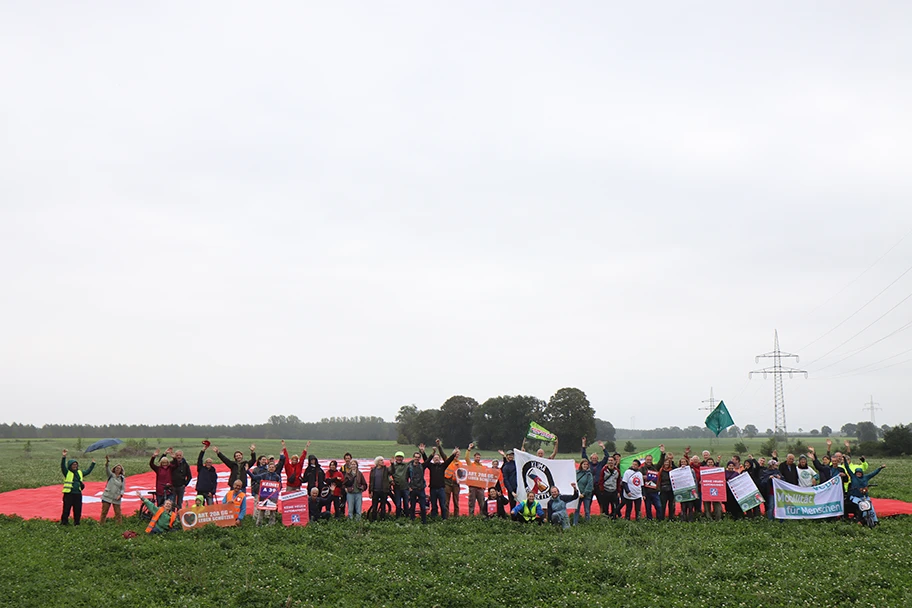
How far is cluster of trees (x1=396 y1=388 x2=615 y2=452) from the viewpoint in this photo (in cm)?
6425

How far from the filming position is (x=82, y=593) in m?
15.0

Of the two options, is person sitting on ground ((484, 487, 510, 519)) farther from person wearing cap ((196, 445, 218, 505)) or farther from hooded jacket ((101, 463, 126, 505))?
hooded jacket ((101, 463, 126, 505))

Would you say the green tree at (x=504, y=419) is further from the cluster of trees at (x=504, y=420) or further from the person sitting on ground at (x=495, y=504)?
the person sitting on ground at (x=495, y=504)

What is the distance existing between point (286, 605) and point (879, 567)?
1401 centimetres

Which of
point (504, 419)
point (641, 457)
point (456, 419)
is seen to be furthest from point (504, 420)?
point (641, 457)

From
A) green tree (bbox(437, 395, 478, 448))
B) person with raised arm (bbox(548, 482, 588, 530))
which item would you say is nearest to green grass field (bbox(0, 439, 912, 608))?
person with raised arm (bbox(548, 482, 588, 530))

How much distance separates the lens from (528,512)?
20672mm

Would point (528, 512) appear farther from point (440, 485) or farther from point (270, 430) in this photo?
point (270, 430)

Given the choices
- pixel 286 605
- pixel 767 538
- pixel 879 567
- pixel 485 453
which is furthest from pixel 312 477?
pixel 485 453

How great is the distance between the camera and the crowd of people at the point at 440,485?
2067cm

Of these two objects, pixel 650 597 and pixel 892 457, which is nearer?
pixel 650 597

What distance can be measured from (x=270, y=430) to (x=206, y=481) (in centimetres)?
11828

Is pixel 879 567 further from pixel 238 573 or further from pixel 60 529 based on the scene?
pixel 60 529

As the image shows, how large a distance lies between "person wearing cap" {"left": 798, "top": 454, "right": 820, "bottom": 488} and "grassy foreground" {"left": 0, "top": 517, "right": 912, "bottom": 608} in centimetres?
175
